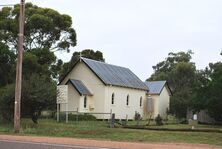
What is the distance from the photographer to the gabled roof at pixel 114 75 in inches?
2233

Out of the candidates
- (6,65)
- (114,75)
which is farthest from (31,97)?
Result: (114,75)

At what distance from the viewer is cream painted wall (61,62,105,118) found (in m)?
56.6

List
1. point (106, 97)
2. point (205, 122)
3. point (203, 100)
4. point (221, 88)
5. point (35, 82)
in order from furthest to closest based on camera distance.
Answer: point (106, 97) < point (205, 122) < point (203, 100) < point (221, 88) < point (35, 82)

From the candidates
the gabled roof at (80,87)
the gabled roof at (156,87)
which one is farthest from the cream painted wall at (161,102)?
the gabled roof at (80,87)

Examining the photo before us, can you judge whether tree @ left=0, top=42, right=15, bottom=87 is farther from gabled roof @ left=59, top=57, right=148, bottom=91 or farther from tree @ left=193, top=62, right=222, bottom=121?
tree @ left=193, top=62, right=222, bottom=121

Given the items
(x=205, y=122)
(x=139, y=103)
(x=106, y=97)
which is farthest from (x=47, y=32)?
(x=205, y=122)

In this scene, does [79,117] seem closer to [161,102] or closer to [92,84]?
[92,84]

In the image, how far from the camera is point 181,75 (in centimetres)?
10419

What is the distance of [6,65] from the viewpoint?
162 feet

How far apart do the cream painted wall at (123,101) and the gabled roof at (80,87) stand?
2.51 metres

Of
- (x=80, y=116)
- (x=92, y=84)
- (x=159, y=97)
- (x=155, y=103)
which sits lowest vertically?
(x=80, y=116)

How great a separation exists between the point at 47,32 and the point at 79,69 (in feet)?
20.0

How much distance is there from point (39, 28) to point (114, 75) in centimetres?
1181

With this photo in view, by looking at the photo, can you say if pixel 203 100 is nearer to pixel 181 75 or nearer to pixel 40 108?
pixel 40 108
